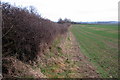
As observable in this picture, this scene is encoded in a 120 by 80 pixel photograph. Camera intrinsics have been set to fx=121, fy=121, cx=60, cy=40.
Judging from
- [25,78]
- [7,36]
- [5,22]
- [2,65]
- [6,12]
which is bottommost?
[25,78]

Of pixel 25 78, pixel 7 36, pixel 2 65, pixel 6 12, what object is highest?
pixel 6 12

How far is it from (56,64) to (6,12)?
3988 mm

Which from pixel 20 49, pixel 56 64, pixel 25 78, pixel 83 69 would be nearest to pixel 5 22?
pixel 20 49

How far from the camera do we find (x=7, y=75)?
13.7 ft

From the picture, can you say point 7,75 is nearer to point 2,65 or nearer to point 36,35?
point 2,65

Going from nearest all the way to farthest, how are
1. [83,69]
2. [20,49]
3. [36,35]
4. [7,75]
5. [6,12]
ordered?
[7,75] < [6,12] < [20,49] < [36,35] < [83,69]

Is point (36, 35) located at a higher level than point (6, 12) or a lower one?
lower

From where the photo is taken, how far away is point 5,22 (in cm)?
459

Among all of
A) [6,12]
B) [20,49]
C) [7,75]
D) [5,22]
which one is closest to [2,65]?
[7,75]

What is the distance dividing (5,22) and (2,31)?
0.37m

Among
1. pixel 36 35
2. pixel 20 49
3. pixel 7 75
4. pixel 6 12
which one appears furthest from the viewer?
pixel 36 35

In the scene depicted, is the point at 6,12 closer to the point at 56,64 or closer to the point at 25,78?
the point at 25,78

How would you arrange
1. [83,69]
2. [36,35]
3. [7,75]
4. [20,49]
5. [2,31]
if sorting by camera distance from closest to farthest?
[7,75] < [2,31] < [20,49] < [36,35] < [83,69]

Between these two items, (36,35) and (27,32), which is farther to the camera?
(36,35)
